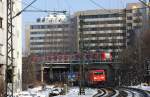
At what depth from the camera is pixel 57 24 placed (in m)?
175

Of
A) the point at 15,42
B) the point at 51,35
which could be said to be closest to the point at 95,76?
the point at 15,42

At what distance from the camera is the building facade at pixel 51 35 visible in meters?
165

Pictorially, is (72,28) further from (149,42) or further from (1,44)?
(1,44)

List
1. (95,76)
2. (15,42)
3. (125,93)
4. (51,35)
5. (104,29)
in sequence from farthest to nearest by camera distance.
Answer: (51,35) < (104,29) < (95,76) < (15,42) < (125,93)

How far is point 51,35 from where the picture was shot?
583 feet

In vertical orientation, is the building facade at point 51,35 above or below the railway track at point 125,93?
above

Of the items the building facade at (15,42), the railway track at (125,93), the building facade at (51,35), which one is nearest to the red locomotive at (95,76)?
the building facade at (15,42)

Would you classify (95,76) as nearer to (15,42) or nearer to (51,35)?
(15,42)

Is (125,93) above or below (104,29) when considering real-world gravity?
below

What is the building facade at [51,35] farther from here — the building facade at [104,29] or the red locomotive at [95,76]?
the red locomotive at [95,76]

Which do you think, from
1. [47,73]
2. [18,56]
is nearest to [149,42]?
[47,73]

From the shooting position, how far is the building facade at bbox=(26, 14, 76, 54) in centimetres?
16512

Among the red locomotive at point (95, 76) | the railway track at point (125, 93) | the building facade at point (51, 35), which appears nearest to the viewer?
the railway track at point (125, 93)

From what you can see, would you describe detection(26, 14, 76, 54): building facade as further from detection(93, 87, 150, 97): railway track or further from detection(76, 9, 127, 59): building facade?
detection(93, 87, 150, 97): railway track
